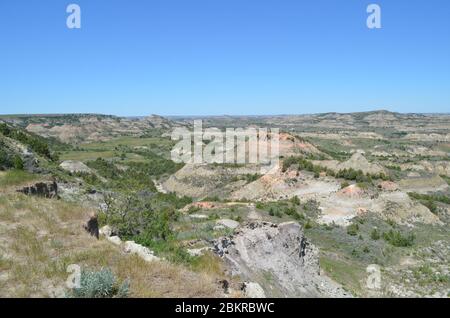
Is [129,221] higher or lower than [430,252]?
higher

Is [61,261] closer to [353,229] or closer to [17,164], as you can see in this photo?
[17,164]

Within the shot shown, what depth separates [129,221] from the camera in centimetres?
2009

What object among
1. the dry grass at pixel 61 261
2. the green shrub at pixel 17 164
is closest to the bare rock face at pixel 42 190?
the dry grass at pixel 61 261

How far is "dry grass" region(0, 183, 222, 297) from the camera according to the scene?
8.89 meters

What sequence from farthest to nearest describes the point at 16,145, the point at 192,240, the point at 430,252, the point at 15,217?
1. the point at 16,145
2. the point at 430,252
3. the point at 192,240
4. the point at 15,217

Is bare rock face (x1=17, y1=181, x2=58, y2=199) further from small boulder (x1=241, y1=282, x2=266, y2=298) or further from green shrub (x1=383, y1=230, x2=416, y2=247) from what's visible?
green shrub (x1=383, y1=230, x2=416, y2=247)

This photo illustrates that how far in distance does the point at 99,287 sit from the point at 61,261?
193 cm

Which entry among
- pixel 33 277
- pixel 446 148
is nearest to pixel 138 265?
pixel 33 277

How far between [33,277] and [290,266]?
13143mm

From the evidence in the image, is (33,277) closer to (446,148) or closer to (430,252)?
(430,252)

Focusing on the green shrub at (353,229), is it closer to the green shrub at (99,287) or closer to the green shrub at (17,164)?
the green shrub at (17,164)

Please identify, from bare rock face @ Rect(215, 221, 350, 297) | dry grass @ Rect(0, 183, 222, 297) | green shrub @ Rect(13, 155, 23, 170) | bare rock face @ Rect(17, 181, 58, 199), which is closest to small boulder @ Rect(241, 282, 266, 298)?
dry grass @ Rect(0, 183, 222, 297)

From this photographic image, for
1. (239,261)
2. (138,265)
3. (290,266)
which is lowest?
(290,266)

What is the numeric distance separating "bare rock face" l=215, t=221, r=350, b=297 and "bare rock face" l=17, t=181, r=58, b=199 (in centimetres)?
829
